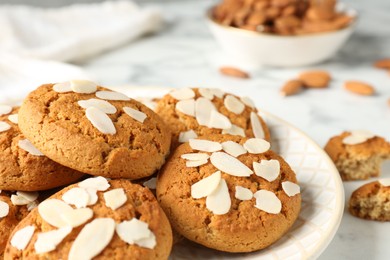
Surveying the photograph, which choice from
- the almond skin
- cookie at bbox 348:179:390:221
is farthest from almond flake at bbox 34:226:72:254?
the almond skin

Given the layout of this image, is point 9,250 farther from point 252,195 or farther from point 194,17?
point 194,17

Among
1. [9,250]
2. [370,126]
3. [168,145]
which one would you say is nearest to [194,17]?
[370,126]

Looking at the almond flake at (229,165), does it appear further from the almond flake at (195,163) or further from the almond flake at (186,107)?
the almond flake at (186,107)

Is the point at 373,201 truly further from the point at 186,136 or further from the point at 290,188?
the point at 186,136

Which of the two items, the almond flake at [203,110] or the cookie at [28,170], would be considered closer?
the cookie at [28,170]

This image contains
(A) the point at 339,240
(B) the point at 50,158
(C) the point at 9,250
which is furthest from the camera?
(A) the point at 339,240

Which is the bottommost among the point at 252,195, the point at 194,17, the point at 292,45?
the point at 194,17

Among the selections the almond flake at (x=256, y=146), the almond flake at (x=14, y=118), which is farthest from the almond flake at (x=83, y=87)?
the almond flake at (x=256, y=146)
